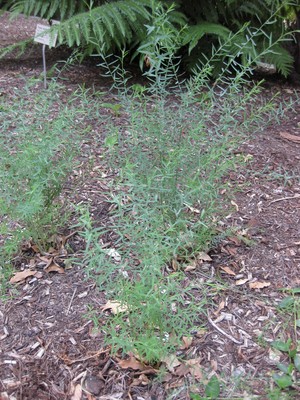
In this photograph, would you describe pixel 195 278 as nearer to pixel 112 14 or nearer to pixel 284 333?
pixel 284 333

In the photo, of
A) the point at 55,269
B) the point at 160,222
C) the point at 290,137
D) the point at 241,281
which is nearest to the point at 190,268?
the point at 241,281

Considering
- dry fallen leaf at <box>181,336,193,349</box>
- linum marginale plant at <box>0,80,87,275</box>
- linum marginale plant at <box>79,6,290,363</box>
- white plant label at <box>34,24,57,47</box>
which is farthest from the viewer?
white plant label at <box>34,24,57,47</box>

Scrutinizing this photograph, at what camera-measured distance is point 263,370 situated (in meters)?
1.88

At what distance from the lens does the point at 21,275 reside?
228cm

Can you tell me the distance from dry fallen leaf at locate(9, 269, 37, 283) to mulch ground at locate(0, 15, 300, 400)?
0.08 feet

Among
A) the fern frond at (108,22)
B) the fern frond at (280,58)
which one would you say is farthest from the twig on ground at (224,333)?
the fern frond at (280,58)

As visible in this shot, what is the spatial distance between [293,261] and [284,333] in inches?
17.9

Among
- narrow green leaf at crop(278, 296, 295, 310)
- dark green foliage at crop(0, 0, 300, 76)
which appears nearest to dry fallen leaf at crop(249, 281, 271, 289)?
narrow green leaf at crop(278, 296, 295, 310)

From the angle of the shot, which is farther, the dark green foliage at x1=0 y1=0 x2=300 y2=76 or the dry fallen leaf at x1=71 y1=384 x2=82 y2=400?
the dark green foliage at x1=0 y1=0 x2=300 y2=76

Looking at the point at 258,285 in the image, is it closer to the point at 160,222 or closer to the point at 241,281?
the point at 241,281

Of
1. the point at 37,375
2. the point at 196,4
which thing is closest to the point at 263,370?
the point at 37,375

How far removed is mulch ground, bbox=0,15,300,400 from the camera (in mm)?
1840

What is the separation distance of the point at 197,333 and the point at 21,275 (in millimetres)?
845

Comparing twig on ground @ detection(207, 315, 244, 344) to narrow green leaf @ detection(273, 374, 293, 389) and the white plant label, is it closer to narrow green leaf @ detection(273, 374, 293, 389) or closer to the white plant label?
narrow green leaf @ detection(273, 374, 293, 389)
